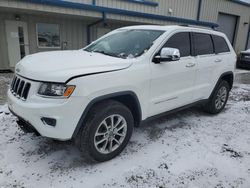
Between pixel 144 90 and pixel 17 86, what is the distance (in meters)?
1.72

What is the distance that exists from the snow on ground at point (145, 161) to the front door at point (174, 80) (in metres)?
0.61

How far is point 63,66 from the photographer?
256 centimetres

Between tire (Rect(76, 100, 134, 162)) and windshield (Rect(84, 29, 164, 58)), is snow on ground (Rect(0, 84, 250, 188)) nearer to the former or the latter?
tire (Rect(76, 100, 134, 162))

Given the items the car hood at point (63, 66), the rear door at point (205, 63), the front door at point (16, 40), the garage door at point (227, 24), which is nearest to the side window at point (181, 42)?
the rear door at point (205, 63)

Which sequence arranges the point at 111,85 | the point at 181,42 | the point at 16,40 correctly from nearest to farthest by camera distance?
the point at 111,85 → the point at 181,42 → the point at 16,40

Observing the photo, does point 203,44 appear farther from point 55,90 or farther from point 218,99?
point 55,90

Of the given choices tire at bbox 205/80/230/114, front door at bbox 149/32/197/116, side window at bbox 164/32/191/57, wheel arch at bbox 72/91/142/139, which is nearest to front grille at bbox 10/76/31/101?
wheel arch at bbox 72/91/142/139

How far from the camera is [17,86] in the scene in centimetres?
281

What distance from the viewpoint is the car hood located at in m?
2.42

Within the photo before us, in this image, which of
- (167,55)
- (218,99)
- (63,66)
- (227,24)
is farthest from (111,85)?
(227,24)

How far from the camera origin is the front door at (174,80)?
10.7ft

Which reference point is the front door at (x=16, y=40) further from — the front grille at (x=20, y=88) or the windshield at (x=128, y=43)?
the front grille at (x=20, y=88)

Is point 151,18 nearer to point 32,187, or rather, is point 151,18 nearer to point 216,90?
point 216,90

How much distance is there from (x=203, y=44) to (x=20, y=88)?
11.2 ft
